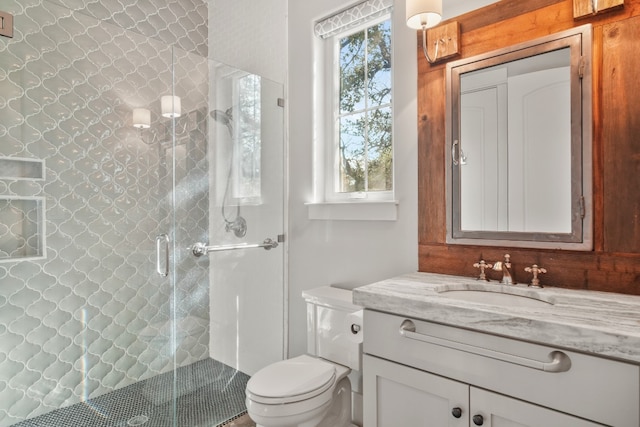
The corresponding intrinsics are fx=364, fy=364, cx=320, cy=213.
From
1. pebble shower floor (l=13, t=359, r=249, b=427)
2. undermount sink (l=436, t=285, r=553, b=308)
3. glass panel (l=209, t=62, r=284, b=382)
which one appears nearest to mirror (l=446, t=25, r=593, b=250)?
undermount sink (l=436, t=285, r=553, b=308)

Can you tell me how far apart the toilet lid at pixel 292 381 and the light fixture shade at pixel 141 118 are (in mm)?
1492

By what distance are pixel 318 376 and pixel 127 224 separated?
1393 millimetres

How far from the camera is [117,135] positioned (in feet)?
6.75

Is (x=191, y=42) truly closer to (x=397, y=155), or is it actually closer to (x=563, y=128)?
(x=397, y=155)

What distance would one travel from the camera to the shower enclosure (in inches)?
72.0

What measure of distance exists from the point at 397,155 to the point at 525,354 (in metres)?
1.08

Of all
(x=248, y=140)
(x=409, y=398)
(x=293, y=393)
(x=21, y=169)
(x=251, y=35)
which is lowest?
(x=293, y=393)

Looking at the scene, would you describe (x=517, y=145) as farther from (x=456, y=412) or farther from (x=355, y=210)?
(x=456, y=412)

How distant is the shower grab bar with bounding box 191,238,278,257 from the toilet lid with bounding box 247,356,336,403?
30.0 inches

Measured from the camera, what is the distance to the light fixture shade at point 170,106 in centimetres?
204

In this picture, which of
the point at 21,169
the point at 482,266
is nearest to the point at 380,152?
the point at 482,266

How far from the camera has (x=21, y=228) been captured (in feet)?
5.94

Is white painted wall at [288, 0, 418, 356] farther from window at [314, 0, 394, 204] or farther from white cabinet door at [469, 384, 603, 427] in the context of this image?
white cabinet door at [469, 384, 603, 427]

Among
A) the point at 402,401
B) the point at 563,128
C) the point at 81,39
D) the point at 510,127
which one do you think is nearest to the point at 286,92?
the point at 81,39
